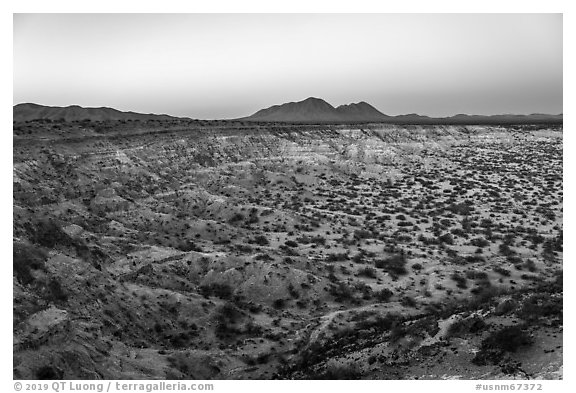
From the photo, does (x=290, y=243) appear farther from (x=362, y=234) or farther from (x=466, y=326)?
(x=466, y=326)

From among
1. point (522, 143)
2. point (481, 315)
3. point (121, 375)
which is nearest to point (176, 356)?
point (121, 375)

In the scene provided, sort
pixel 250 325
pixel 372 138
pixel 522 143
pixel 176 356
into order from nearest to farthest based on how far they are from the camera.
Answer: pixel 176 356
pixel 250 325
pixel 372 138
pixel 522 143

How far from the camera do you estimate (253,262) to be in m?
20.3

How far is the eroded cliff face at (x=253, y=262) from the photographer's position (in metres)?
12.5

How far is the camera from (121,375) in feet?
38.3

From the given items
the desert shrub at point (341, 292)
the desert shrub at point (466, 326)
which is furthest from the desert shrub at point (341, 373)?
the desert shrub at point (341, 292)

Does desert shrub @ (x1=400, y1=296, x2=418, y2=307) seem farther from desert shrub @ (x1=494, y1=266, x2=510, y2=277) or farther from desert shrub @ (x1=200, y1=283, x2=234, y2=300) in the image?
desert shrub @ (x1=200, y1=283, x2=234, y2=300)

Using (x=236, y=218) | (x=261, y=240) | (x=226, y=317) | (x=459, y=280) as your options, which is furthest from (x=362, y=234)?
(x=226, y=317)

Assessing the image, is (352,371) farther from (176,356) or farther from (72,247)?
(72,247)

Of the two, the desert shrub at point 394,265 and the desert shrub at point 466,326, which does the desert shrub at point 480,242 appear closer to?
the desert shrub at point 394,265

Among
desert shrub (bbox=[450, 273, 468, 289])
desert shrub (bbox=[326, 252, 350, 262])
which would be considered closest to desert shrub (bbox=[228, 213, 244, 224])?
desert shrub (bbox=[326, 252, 350, 262])

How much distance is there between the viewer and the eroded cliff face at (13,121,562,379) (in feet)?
40.9

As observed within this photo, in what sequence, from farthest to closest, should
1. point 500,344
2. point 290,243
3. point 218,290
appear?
point 290,243 → point 218,290 → point 500,344
